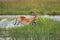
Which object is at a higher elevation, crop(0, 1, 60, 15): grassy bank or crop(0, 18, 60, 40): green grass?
crop(0, 1, 60, 15): grassy bank

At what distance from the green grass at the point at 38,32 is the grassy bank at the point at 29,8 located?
0.31 feet

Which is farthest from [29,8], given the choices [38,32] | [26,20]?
[38,32]

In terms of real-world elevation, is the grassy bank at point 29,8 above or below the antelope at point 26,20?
above

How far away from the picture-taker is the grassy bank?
44.6 inches

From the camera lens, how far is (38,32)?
3.54 ft

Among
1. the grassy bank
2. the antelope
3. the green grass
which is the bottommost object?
the green grass

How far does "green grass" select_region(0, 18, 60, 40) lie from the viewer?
107 centimetres

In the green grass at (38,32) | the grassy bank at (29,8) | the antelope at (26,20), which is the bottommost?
the green grass at (38,32)

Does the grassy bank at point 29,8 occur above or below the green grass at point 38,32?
above

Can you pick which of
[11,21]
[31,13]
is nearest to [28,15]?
[31,13]

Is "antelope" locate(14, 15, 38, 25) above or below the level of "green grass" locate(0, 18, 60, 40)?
above

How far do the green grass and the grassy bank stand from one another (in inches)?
3.7

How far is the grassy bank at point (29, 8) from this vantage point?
113 cm

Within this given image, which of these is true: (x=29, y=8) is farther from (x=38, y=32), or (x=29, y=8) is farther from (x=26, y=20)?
(x=38, y=32)
